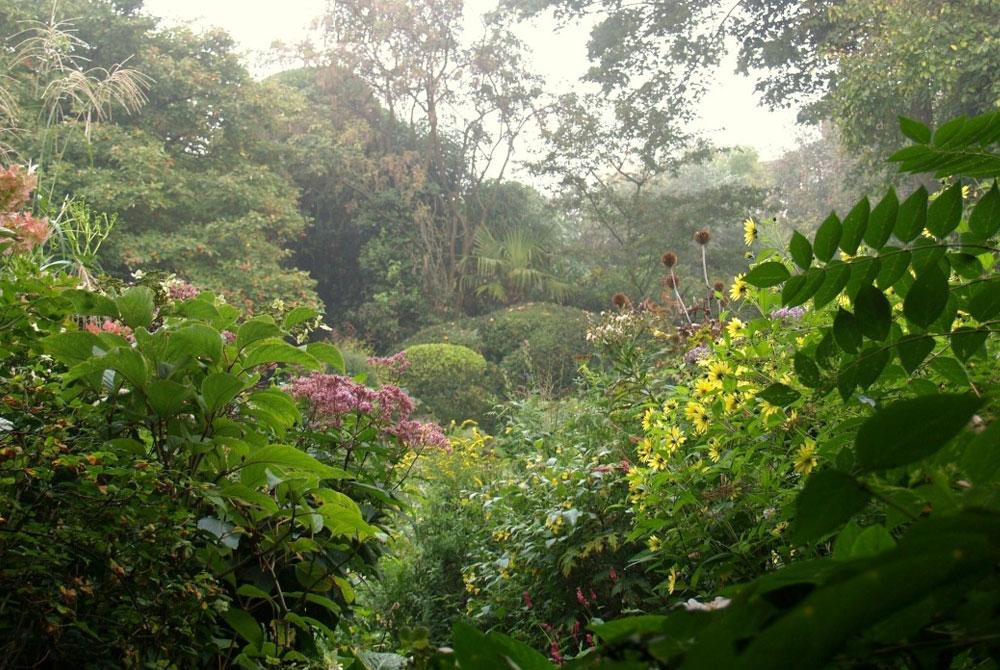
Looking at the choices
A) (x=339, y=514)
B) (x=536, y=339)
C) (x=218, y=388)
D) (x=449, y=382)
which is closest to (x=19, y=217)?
(x=218, y=388)

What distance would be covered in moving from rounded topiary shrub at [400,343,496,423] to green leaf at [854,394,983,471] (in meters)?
9.94

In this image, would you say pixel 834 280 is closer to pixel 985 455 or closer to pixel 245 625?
pixel 985 455

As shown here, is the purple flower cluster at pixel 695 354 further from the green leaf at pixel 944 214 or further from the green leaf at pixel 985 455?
the green leaf at pixel 985 455

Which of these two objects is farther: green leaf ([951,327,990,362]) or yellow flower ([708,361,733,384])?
yellow flower ([708,361,733,384])

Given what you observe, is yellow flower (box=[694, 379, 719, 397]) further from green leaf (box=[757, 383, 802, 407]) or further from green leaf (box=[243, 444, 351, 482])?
green leaf (box=[757, 383, 802, 407])

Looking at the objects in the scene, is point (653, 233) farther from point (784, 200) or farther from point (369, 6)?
point (784, 200)

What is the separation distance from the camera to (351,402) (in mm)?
2189

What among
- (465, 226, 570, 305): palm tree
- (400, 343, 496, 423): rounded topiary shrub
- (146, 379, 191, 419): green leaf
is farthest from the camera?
(465, 226, 570, 305): palm tree

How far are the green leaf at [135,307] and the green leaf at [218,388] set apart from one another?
262mm

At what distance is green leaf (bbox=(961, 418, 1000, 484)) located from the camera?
1.24ft

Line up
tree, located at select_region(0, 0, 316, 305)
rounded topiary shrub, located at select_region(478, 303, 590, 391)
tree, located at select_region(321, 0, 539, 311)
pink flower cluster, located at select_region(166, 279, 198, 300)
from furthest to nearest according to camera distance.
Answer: tree, located at select_region(321, 0, 539, 311) → tree, located at select_region(0, 0, 316, 305) → rounded topiary shrub, located at select_region(478, 303, 590, 391) → pink flower cluster, located at select_region(166, 279, 198, 300)

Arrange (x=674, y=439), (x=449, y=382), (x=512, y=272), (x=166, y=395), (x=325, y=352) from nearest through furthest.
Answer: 1. (x=166, y=395)
2. (x=325, y=352)
3. (x=674, y=439)
4. (x=449, y=382)
5. (x=512, y=272)

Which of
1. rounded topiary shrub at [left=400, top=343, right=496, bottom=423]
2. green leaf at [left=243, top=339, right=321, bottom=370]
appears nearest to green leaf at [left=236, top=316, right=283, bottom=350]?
green leaf at [left=243, top=339, right=321, bottom=370]

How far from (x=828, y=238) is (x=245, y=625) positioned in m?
1.19
